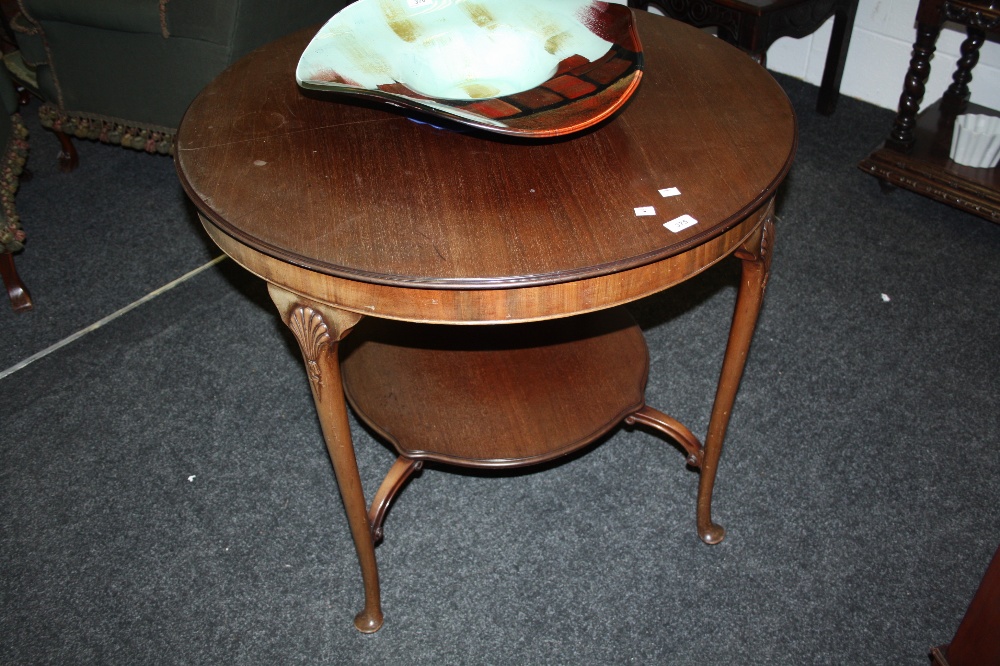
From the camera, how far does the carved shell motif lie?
3.21ft

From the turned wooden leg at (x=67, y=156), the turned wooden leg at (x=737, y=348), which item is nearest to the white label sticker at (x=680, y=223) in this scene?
the turned wooden leg at (x=737, y=348)

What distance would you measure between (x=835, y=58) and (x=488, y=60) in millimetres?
1503

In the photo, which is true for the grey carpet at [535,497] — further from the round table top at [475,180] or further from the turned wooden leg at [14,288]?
the round table top at [475,180]

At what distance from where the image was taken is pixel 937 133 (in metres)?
2.11

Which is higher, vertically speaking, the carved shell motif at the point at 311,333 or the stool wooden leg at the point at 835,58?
the carved shell motif at the point at 311,333

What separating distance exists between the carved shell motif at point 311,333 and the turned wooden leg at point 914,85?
161 cm

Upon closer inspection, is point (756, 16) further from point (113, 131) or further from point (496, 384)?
point (113, 131)

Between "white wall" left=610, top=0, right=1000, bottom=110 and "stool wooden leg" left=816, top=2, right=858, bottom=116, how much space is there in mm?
54

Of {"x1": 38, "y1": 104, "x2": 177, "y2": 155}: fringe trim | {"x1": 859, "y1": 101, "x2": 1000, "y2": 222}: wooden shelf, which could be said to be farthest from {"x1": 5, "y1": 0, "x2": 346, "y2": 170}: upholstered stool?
{"x1": 859, "y1": 101, "x2": 1000, "y2": 222}: wooden shelf

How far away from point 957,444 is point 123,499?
1.49 meters

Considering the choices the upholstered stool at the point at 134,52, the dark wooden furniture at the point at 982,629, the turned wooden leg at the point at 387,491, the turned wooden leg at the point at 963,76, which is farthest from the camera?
the turned wooden leg at the point at 963,76

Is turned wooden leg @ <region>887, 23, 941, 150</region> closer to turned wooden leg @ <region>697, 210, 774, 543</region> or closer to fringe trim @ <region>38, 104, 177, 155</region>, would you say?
turned wooden leg @ <region>697, 210, 774, 543</region>

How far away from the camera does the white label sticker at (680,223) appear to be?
3.09 feet

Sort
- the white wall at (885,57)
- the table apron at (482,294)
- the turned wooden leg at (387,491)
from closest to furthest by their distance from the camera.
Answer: the table apron at (482,294) < the turned wooden leg at (387,491) < the white wall at (885,57)
